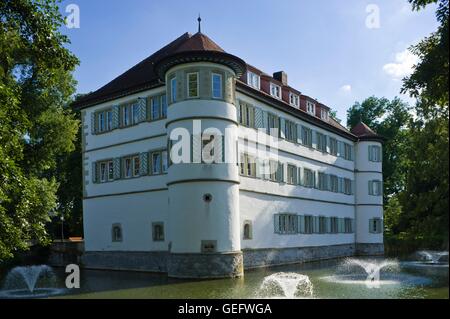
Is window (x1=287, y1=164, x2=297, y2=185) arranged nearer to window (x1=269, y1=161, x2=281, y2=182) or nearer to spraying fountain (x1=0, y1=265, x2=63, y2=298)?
window (x1=269, y1=161, x2=281, y2=182)

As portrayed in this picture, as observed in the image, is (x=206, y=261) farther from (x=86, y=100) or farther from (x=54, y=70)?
(x=86, y=100)

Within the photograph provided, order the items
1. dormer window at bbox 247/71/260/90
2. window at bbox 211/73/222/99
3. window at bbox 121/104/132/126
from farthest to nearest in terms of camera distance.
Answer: dormer window at bbox 247/71/260/90, window at bbox 121/104/132/126, window at bbox 211/73/222/99

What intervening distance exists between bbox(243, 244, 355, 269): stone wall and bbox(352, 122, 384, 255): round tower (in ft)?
7.74

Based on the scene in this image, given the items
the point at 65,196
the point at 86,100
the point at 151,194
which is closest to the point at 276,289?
the point at 151,194

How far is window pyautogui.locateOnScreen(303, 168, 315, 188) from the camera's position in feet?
112

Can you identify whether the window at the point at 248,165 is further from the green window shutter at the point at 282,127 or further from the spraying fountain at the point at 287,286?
the spraying fountain at the point at 287,286

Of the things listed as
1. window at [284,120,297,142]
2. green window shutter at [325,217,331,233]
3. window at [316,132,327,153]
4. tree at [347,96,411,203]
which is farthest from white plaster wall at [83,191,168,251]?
tree at [347,96,411,203]

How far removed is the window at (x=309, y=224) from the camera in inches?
1332

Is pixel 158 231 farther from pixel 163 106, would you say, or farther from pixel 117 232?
pixel 163 106

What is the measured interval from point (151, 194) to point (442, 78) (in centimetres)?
1714

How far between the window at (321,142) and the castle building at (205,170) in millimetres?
78

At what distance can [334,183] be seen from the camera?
3881 centimetres

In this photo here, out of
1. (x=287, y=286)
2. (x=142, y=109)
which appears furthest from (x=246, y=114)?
(x=287, y=286)

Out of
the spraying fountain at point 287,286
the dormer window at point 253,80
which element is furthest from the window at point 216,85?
the spraying fountain at point 287,286
